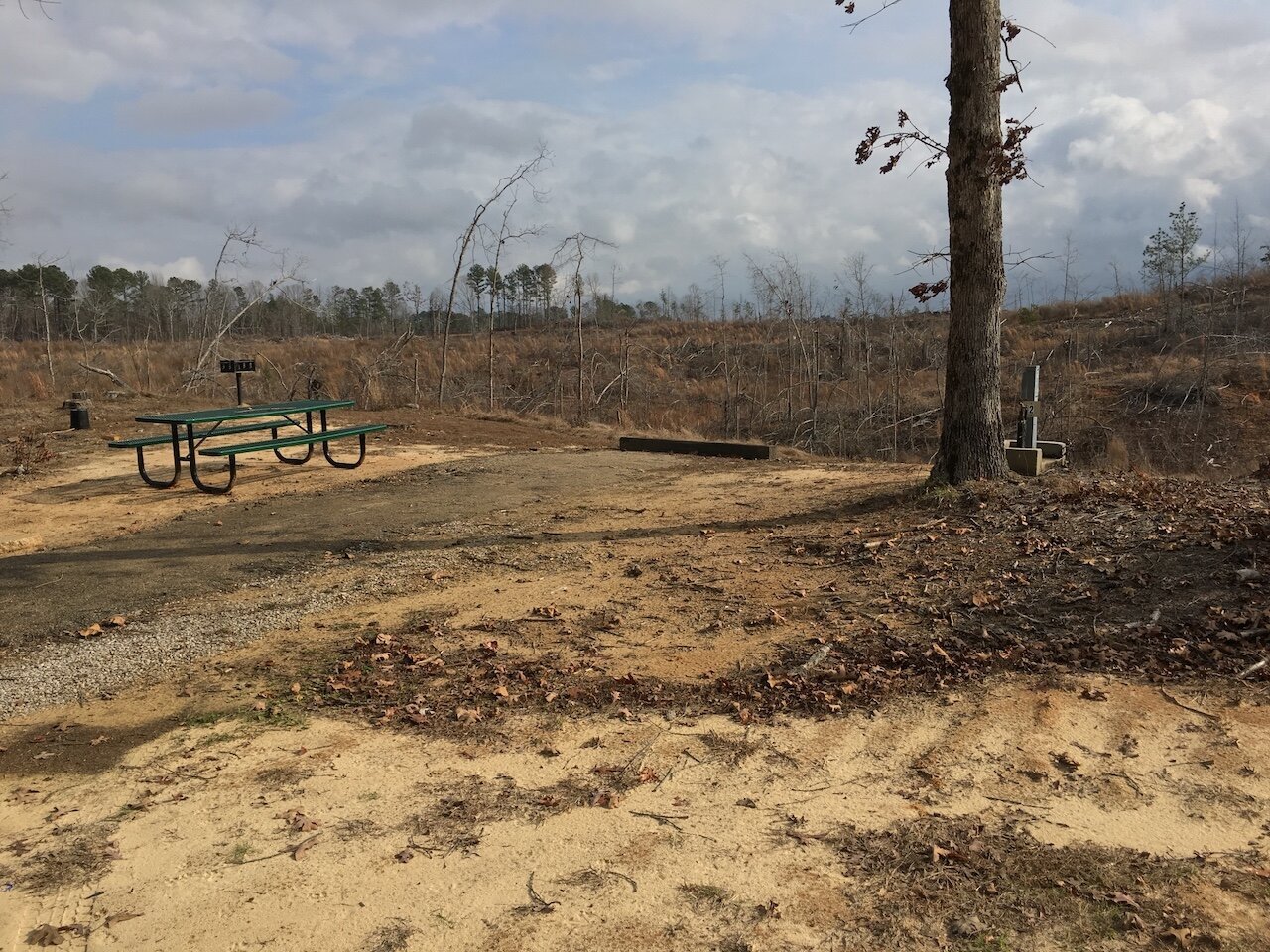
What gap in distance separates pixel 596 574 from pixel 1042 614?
2466 millimetres

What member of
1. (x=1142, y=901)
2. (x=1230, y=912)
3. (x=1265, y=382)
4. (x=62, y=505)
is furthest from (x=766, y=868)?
(x=1265, y=382)

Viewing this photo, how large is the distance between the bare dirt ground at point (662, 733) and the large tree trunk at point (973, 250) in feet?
1.58

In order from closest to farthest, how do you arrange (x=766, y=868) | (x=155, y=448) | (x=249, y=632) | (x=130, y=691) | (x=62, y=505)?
(x=766, y=868)
(x=130, y=691)
(x=249, y=632)
(x=62, y=505)
(x=155, y=448)

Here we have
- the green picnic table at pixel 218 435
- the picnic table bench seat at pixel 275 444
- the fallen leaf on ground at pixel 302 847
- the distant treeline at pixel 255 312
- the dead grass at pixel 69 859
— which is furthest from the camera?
the distant treeline at pixel 255 312

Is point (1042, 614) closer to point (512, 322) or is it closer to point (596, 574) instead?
point (596, 574)

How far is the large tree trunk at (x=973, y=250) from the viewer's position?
A: 633 centimetres

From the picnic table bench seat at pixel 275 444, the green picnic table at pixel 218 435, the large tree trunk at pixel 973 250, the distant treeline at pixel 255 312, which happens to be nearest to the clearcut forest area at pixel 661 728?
the large tree trunk at pixel 973 250

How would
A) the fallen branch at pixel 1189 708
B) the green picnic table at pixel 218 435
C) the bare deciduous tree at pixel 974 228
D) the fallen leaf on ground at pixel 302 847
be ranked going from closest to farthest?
the fallen leaf on ground at pixel 302 847 < the fallen branch at pixel 1189 708 < the bare deciduous tree at pixel 974 228 < the green picnic table at pixel 218 435

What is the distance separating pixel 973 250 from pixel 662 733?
14.8 ft

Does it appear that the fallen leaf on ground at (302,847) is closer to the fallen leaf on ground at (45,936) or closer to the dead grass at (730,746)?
the fallen leaf on ground at (45,936)

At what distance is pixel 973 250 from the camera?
21.2 ft

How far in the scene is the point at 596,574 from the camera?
220 inches

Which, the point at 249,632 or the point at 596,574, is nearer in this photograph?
the point at 249,632

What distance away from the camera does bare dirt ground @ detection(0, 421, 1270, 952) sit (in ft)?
7.98
